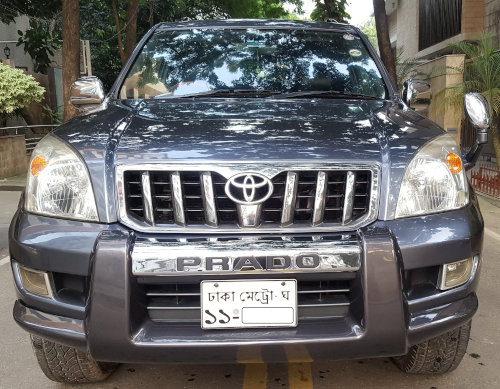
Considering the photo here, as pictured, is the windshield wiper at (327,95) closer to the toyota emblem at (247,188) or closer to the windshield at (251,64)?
the windshield at (251,64)

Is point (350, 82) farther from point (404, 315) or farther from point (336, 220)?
point (404, 315)

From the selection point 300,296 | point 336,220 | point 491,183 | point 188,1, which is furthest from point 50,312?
point 188,1

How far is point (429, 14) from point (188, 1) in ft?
31.8

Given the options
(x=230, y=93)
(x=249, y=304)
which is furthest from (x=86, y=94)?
(x=249, y=304)

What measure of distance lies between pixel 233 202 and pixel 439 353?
4.13 ft

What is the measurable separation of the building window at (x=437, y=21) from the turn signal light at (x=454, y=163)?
612 inches

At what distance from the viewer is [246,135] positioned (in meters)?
2.31

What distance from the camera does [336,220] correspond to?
222cm

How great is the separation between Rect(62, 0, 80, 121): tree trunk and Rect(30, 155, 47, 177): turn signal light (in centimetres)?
774

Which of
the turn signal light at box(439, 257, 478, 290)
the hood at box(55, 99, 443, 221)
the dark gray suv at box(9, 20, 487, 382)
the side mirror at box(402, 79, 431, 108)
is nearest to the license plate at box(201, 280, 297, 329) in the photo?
the dark gray suv at box(9, 20, 487, 382)

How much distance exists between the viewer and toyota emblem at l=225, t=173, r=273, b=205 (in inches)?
84.7

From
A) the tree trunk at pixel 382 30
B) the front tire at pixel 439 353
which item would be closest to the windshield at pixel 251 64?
the front tire at pixel 439 353

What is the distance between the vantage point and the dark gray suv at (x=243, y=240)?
2.04 m

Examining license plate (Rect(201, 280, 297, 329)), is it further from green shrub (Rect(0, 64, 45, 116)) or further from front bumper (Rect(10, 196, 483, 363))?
green shrub (Rect(0, 64, 45, 116))
